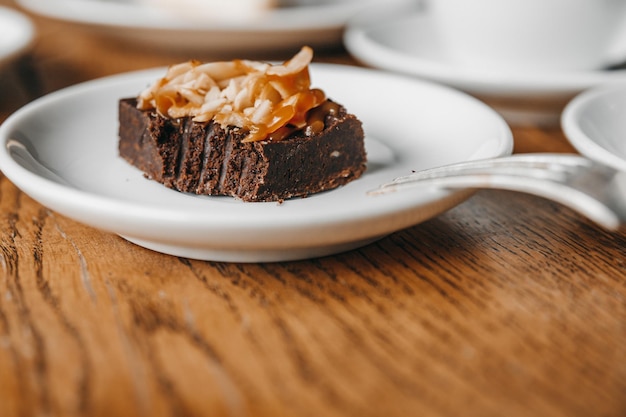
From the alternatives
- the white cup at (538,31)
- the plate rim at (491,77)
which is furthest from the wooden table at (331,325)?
the white cup at (538,31)

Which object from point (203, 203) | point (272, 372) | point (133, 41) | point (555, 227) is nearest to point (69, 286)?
point (203, 203)

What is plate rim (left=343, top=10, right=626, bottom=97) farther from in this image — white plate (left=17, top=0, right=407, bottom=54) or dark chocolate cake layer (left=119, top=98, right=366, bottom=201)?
dark chocolate cake layer (left=119, top=98, right=366, bottom=201)

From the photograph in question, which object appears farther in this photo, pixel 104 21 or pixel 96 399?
pixel 104 21

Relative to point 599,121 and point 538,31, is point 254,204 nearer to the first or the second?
point 599,121

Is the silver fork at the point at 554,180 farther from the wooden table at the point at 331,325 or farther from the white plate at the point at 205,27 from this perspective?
the white plate at the point at 205,27

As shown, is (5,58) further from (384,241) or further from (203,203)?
(384,241)
